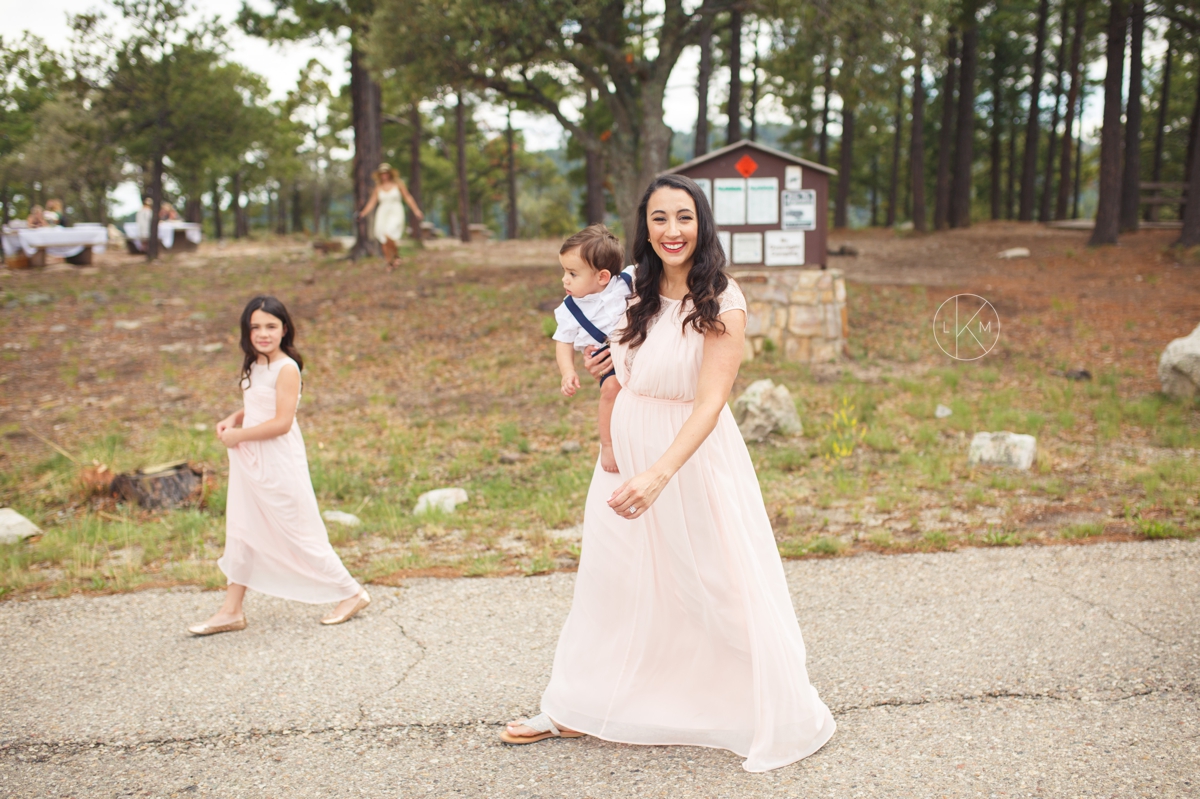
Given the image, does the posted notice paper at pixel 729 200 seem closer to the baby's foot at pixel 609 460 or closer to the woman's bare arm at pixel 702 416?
the baby's foot at pixel 609 460

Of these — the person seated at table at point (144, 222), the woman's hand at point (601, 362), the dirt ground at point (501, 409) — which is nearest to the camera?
the woman's hand at point (601, 362)

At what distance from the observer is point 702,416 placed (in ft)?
9.46

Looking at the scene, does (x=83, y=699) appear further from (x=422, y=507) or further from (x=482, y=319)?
(x=482, y=319)

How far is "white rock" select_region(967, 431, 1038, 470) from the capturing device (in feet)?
23.1

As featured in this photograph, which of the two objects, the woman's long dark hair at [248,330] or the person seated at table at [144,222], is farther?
the person seated at table at [144,222]

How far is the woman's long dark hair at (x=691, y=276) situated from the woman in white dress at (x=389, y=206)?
1268cm

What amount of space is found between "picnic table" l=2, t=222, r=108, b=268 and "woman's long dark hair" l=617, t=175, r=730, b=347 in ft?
71.4

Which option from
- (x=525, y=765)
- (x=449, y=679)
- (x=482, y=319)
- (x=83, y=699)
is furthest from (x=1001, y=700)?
(x=482, y=319)

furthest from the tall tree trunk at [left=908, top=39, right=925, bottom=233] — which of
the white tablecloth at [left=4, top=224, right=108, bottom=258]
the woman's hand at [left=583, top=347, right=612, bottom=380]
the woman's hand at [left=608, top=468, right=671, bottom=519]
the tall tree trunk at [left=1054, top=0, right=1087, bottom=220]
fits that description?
the woman's hand at [left=608, top=468, right=671, bottom=519]

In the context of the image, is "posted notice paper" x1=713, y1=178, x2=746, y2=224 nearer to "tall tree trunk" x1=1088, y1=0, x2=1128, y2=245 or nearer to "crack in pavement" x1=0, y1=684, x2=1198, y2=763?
"crack in pavement" x1=0, y1=684, x2=1198, y2=763

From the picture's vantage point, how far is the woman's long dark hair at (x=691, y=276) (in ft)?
9.62

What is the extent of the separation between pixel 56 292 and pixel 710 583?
1780 centimetres

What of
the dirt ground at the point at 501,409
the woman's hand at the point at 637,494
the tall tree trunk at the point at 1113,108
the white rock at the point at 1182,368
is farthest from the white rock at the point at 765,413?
the tall tree trunk at the point at 1113,108

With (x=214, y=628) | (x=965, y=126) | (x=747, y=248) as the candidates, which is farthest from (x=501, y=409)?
(x=965, y=126)
